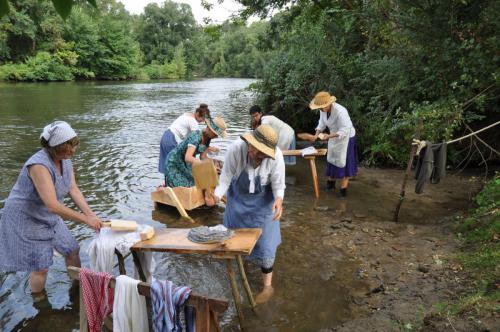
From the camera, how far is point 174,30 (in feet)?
237

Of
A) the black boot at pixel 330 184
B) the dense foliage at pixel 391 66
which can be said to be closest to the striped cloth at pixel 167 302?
the dense foliage at pixel 391 66

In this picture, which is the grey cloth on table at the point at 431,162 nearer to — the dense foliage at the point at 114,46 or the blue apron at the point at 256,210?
the blue apron at the point at 256,210

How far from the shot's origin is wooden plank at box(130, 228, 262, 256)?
331 cm

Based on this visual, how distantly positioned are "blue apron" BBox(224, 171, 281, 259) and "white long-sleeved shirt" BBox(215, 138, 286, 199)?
58mm

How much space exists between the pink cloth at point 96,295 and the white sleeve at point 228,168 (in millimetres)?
1400

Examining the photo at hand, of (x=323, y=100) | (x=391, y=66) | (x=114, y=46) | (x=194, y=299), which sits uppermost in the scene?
(x=114, y=46)

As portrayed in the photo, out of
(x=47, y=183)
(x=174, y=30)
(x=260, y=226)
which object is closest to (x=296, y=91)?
(x=260, y=226)

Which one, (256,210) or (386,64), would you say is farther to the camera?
(386,64)

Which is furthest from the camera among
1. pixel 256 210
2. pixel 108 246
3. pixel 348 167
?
pixel 348 167

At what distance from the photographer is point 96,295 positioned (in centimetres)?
295

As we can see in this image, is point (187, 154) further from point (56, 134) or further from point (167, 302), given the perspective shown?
point (167, 302)

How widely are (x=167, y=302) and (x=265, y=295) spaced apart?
6.15ft

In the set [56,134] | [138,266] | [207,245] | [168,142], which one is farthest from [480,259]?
[168,142]

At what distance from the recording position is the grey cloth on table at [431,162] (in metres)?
5.46
